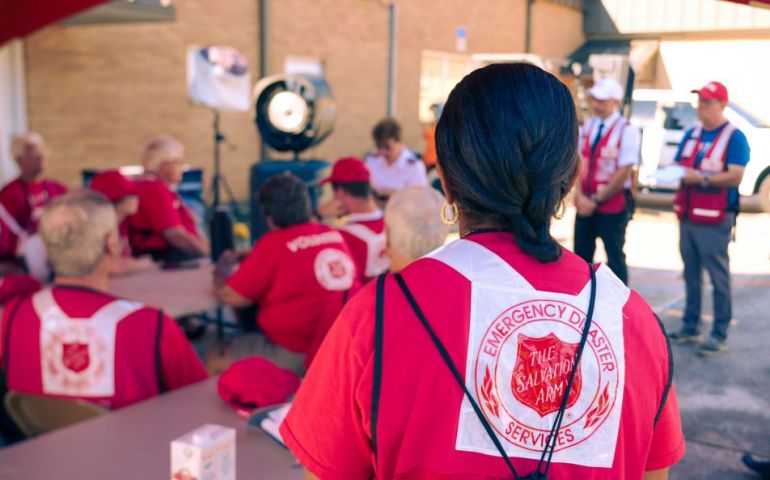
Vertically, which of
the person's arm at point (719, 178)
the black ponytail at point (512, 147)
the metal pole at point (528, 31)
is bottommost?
the person's arm at point (719, 178)

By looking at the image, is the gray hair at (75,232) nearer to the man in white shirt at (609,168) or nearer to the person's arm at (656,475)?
the person's arm at (656,475)

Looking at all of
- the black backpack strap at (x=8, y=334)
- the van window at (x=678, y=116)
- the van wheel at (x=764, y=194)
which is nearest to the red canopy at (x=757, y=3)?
the black backpack strap at (x=8, y=334)

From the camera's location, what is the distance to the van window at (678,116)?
358 inches

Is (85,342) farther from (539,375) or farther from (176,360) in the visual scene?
(539,375)

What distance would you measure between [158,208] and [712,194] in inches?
139

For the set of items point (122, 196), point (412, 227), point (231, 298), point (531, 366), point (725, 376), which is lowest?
point (725, 376)

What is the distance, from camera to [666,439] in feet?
4.14

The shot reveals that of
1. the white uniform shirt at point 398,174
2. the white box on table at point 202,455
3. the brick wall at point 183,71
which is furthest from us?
the brick wall at point 183,71

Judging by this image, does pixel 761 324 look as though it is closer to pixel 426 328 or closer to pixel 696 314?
pixel 696 314

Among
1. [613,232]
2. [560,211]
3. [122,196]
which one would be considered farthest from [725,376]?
[560,211]

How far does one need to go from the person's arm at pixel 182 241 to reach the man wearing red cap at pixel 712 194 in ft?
10.5

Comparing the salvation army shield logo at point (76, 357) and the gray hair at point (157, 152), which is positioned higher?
the gray hair at point (157, 152)

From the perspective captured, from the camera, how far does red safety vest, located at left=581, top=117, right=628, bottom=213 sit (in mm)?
5719

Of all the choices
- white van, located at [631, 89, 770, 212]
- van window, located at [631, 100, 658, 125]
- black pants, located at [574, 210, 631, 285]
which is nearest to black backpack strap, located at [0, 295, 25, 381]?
white van, located at [631, 89, 770, 212]
